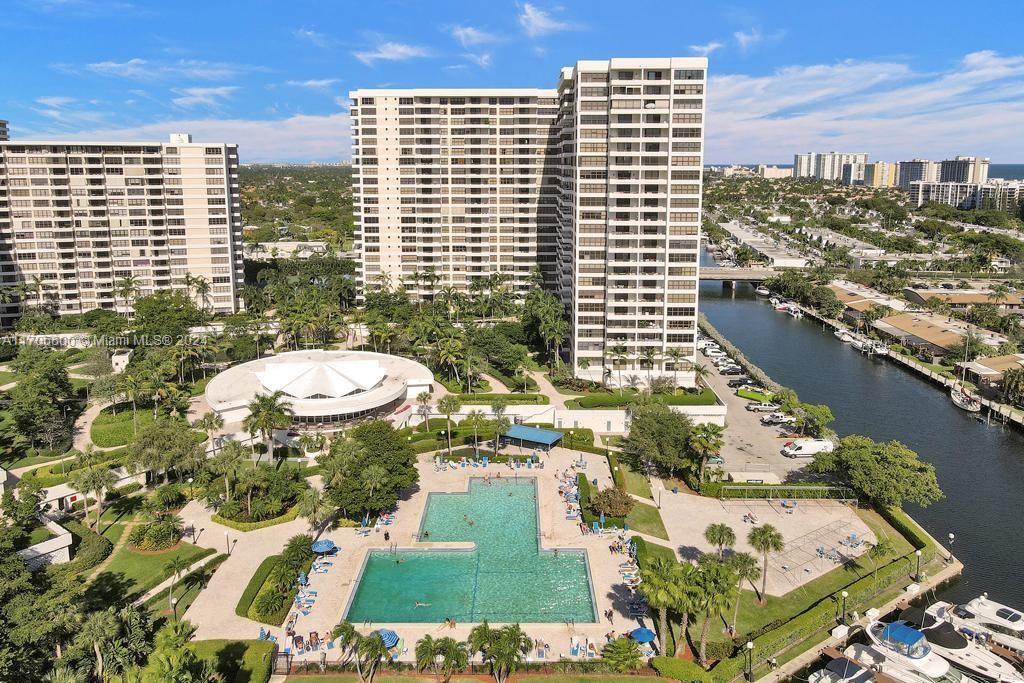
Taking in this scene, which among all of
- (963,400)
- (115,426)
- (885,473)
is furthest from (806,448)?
(115,426)

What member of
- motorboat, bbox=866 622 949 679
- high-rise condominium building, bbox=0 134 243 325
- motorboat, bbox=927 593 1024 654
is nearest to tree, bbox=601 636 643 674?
motorboat, bbox=866 622 949 679

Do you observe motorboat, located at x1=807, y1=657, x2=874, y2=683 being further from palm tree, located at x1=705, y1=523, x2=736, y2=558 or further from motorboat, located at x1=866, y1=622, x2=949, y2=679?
palm tree, located at x1=705, y1=523, x2=736, y2=558

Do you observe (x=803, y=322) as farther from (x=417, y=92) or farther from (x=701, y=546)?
(x=701, y=546)

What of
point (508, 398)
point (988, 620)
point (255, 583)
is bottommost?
point (988, 620)

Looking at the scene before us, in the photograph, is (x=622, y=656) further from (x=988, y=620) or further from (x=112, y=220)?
(x=112, y=220)

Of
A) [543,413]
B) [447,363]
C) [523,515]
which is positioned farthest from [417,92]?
[523,515]

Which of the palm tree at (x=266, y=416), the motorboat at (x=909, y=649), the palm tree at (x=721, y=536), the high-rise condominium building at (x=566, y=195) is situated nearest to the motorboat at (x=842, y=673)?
the motorboat at (x=909, y=649)
